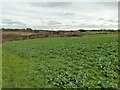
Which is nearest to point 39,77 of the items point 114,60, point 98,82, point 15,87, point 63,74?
point 63,74

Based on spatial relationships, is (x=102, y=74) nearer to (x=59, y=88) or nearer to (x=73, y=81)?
(x=73, y=81)

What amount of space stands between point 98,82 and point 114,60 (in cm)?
1058

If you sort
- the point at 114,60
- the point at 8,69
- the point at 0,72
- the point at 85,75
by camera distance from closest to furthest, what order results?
the point at 85,75 → the point at 0,72 → the point at 8,69 → the point at 114,60

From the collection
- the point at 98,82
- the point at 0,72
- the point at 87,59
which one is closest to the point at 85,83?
the point at 98,82

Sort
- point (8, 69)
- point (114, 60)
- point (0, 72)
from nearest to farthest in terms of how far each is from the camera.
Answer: point (0, 72) → point (8, 69) → point (114, 60)

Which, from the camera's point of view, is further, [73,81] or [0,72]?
[0,72]

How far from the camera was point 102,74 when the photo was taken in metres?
23.4

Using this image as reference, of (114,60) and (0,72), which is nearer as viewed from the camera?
(0,72)

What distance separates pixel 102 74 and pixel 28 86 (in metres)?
7.88

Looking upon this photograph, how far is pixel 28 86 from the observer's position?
1931cm

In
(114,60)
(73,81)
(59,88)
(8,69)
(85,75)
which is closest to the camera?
(59,88)

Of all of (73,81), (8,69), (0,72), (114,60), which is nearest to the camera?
(73,81)

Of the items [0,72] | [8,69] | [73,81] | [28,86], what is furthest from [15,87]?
[8,69]

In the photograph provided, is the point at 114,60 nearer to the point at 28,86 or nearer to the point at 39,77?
the point at 39,77
